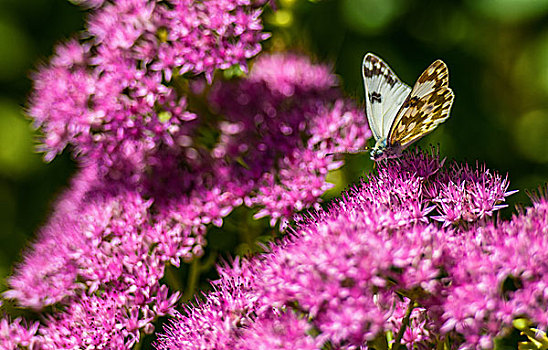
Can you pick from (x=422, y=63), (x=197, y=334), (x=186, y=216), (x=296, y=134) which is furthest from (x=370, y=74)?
(x=197, y=334)

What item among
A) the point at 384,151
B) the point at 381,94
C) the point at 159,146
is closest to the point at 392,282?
the point at 384,151

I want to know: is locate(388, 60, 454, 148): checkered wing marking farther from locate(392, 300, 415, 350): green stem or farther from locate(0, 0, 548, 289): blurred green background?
locate(392, 300, 415, 350): green stem

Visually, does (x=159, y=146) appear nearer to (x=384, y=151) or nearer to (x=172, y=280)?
(x=172, y=280)

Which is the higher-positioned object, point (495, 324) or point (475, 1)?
point (475, 1)

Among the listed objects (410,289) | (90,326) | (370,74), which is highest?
(370,74)

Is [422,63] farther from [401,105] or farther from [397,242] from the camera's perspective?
[397,242]

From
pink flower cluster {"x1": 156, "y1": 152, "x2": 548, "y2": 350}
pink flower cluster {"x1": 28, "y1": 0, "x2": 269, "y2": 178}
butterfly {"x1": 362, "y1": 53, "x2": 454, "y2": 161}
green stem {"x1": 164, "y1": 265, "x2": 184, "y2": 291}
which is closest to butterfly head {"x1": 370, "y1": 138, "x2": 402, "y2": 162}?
butterfly {"x1": 362, "y1": 53, "x2": 454, "y2": 161}

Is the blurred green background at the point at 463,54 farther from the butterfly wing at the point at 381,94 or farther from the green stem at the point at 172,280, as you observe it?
the green stem at the point at 172,280
